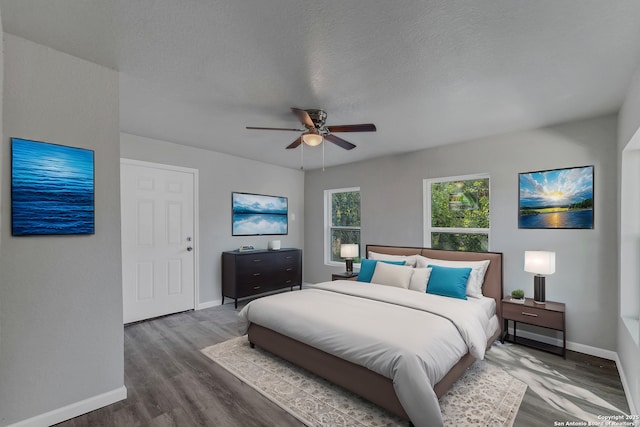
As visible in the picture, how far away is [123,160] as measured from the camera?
12.5 ft

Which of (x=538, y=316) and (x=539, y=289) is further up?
(x=539, y=289)

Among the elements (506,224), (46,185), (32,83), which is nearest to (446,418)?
(506,224)

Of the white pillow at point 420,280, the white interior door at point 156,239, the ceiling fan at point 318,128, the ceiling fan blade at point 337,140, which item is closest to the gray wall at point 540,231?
the white pillow at point 420,280

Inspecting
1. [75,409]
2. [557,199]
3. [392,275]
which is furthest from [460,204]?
[75,409]

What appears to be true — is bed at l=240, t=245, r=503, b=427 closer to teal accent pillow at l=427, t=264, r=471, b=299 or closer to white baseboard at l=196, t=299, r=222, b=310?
teal accent pillow at l=427, t=264, r=471, b=299

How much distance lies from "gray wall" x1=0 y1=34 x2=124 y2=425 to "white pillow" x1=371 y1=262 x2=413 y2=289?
8.85 ft

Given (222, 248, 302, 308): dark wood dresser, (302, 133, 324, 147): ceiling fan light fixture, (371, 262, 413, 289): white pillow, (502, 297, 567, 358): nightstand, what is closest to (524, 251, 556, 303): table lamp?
(502, 297, 567, 358): nightstand

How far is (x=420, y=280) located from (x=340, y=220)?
2.55 metres

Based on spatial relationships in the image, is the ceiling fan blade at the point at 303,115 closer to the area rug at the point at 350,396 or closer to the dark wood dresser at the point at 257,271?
the area rug at the point at 350,396

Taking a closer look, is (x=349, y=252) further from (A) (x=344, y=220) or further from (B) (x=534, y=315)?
(B) (x=534, y=315)

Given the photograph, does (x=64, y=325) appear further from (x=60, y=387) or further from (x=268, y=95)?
(x=268, y=95)

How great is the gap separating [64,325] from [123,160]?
8.02ft

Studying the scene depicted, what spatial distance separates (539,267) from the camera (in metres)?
3.12

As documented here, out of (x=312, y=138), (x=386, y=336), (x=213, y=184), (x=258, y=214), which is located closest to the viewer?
(x=386, y=336)
